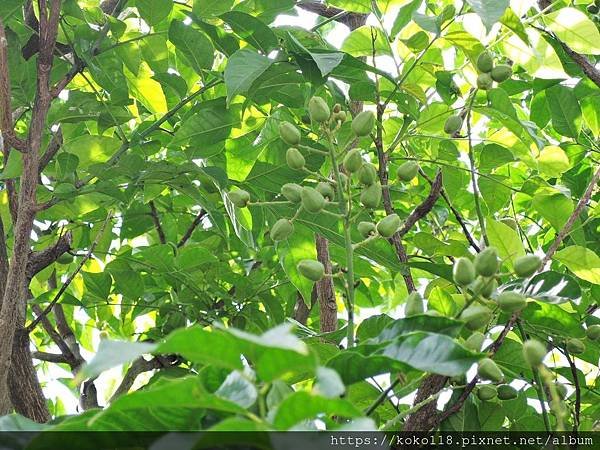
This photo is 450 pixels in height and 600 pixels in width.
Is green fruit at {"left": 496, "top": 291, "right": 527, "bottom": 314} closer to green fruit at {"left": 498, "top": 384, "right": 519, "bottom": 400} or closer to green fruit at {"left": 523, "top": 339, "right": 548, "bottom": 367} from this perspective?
green fruit at {"left": 523, "top": 339, "right": 548, "bottom": 367}

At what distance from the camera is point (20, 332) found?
1.27m

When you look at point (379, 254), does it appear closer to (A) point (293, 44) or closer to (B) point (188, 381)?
(A) point (293, 44)

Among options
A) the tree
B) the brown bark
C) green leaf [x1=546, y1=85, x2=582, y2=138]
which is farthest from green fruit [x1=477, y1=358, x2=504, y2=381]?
green leaf [x1=546, y1=85, x2=582, y2=138]

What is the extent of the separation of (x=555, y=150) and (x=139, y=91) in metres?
0.67

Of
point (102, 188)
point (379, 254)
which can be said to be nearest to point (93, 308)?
point (102, 188)

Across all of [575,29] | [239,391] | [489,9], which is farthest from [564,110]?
[239,391]

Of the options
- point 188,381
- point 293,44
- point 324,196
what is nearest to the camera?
point 188,381

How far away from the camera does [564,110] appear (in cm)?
142

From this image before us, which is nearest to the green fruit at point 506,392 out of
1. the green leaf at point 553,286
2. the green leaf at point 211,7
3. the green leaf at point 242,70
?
the green leaf at point 553,286

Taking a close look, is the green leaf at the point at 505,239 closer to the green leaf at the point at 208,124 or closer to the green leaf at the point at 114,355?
the green leaf at the point at 208,124

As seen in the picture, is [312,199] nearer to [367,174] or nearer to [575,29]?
[367,174]

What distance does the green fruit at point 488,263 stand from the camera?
2.25 ft

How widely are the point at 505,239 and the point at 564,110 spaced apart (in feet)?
1.63

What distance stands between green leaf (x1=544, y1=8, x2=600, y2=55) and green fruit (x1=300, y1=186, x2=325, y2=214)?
1.82 feet
